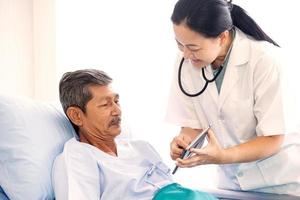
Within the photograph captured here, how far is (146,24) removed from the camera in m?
2.31

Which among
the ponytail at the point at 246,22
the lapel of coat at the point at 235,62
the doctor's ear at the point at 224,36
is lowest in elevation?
the lapel of coat at the point at 235,62

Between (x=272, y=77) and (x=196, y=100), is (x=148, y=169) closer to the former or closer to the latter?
(x=196, y=100)

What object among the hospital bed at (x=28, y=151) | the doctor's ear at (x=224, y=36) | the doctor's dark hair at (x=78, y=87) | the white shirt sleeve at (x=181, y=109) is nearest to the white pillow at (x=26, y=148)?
the hospital bed at (x=28, y=151)

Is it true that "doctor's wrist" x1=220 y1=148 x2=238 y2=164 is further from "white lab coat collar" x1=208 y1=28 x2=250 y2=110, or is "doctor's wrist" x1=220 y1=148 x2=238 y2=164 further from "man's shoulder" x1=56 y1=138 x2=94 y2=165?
"man's shoulder" x1=56 y1=138 x2=94 y2=165

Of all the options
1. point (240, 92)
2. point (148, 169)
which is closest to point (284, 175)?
point (240, 92)

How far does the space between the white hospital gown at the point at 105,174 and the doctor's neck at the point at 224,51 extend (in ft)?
1.46

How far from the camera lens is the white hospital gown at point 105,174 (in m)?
1.43

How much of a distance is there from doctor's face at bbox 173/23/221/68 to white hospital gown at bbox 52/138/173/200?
476 mm

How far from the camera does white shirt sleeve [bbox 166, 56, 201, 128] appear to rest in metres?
1.68

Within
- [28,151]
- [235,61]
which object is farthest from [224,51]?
[28,151]

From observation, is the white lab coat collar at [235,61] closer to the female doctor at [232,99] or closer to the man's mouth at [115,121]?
the female doctor at [232,99]

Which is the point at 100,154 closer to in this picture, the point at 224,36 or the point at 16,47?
the point at 224,36

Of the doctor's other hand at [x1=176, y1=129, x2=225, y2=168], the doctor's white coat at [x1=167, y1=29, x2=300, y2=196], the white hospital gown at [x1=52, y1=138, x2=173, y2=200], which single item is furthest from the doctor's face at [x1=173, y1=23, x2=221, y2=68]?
the white hospital gown at [x1=52, y1=138, x2=173, y2=200]

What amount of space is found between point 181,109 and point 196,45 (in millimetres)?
376
